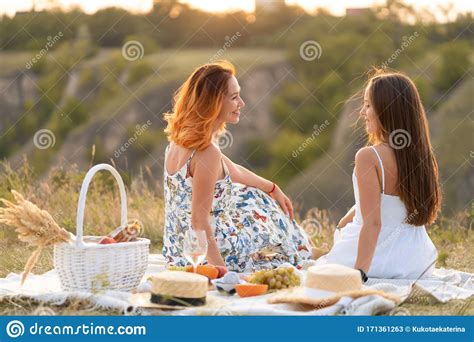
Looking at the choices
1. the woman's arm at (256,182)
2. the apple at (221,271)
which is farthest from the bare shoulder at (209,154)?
the apple at (221,271)

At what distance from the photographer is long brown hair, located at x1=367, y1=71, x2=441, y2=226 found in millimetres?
4531

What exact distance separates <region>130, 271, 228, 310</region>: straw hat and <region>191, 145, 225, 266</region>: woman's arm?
678 millimetres

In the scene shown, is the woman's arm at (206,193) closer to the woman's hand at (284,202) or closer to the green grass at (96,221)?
the woman's hand at (284,202)

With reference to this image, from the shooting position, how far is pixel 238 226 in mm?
4969

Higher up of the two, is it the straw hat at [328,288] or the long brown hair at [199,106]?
the long brown hair at [199,106]

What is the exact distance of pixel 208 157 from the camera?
15.3 ft

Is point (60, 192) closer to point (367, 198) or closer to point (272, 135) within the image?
point (367, 198)

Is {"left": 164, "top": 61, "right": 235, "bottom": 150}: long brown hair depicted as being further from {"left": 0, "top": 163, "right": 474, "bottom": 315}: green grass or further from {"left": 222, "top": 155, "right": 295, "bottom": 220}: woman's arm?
{"left": 0, "top": 163, "right": 474, "bottom": 315}: green grass

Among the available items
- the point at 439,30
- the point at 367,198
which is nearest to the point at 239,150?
the point at 439,30

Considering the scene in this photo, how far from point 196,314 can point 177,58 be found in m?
35.6

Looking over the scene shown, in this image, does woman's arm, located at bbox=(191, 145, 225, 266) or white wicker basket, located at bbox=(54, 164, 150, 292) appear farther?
woman's arm, located at bbox=(191, 145, 225, 266)

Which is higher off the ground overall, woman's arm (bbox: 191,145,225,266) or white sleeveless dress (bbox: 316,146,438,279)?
woman's arm (bbox: 191,145,225,266)

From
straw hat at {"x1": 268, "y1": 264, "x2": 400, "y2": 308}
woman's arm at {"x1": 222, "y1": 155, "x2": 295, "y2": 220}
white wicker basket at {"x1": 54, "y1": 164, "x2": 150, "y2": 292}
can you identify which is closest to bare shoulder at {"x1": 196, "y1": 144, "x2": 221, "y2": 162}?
woman's arm at {"x1": 222, "y1": 155, "x2": 295, "y2": 220}

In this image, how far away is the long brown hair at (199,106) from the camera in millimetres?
4715
